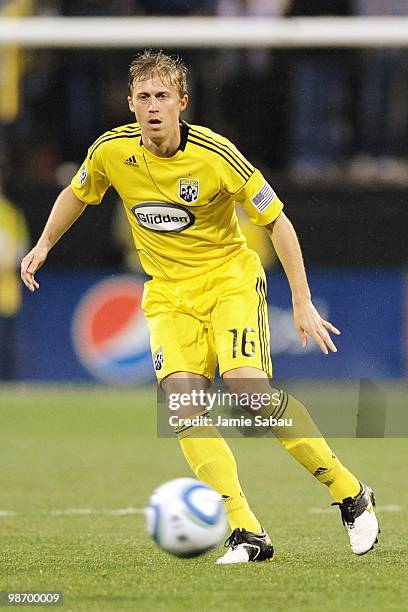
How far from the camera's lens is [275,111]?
14430 millimetres

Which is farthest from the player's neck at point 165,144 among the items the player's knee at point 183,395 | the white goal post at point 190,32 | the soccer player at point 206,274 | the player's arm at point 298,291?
the white goal post at point 190,32

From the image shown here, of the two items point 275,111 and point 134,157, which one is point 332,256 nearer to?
point 275,111

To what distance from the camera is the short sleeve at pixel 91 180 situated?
5.92 meters

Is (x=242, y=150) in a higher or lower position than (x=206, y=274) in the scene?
lower

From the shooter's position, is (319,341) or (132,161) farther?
(132,161)

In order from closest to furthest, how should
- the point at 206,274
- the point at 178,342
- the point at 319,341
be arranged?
1. the point at 319,341
2. the point at 178,342
3. the point at 206,274

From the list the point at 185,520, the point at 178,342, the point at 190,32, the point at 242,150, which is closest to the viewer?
the point at 185,520

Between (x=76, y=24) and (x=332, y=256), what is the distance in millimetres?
3422

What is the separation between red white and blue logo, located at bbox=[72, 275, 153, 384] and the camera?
1350 cm

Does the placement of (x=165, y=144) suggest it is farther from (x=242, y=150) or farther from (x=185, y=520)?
(x=242, y=150)

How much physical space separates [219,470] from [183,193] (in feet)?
3.87

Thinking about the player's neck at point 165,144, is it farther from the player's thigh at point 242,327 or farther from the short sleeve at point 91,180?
the player's thigh at point 242,327

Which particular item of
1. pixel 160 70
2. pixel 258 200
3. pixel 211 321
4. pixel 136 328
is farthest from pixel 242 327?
pixel 136 328

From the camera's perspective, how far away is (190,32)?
1310 centimetres
